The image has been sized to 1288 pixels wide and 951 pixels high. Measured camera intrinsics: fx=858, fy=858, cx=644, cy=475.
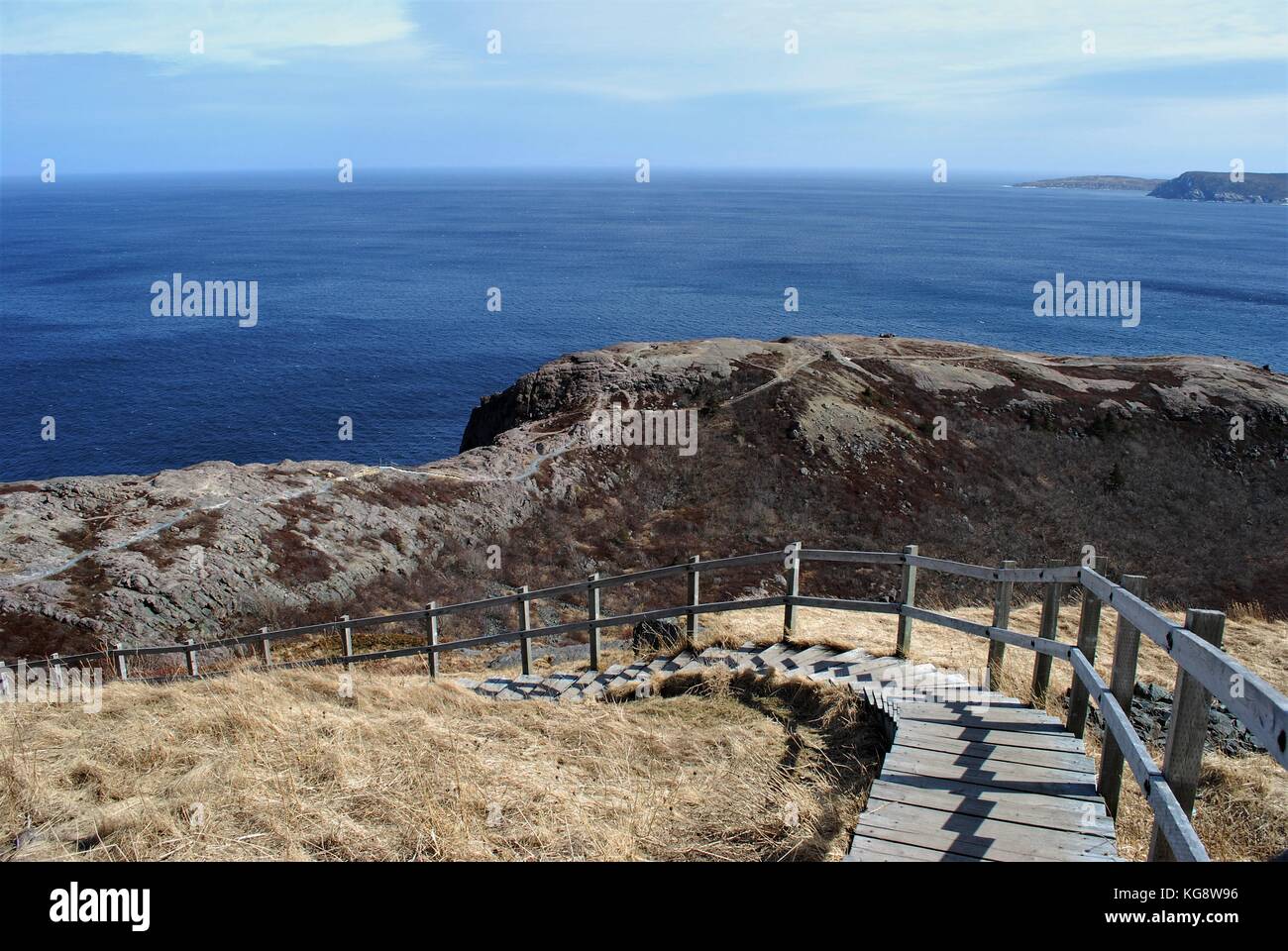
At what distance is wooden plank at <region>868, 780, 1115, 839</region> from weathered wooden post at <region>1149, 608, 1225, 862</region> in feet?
2.40

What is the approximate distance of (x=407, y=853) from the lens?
5777 mm

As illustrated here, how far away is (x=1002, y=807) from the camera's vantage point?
5.89m

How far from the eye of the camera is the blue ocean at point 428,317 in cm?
6450

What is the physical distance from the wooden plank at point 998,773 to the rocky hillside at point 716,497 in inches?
800

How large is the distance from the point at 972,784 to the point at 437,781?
4077 millimetres

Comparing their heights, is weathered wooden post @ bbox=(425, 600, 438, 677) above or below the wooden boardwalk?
below

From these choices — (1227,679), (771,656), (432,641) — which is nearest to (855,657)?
(771,656)

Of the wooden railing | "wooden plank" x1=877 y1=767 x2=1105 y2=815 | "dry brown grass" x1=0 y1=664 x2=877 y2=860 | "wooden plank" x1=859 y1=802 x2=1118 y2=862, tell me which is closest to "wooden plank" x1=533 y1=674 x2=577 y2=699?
"dry brown grass" x1=0 y1=664 x2=877 y2=860

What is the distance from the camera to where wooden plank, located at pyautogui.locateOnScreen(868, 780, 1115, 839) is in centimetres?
561

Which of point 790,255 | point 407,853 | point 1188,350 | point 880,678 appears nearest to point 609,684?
point 880,678

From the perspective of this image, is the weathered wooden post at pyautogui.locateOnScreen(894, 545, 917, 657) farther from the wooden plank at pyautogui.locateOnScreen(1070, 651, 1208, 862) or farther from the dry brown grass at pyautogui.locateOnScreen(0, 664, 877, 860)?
the wooden plank at pyautogui.locateOnScreen(1070, 651, 1208, 862)

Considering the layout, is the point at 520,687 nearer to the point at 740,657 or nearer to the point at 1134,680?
the point at 740,657
